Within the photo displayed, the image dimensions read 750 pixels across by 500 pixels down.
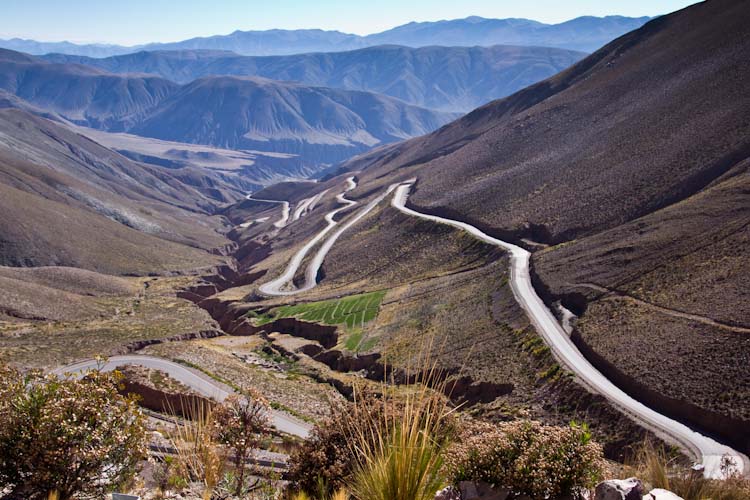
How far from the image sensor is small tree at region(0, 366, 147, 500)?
354 inches

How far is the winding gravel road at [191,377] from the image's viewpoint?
27656 mm

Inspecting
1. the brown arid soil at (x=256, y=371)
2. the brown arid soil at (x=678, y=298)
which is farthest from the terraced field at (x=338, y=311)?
the brown arid soil at (x=678, y=298)

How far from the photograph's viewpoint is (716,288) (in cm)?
2947

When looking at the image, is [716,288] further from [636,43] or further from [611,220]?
[636,43]

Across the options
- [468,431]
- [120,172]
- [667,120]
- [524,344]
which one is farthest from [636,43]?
[120,172]

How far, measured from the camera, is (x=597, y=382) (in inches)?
1038

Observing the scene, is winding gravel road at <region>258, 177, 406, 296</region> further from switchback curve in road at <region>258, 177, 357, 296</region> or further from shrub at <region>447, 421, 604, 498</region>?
shrub at <region>447, 421, 604, 498</region>

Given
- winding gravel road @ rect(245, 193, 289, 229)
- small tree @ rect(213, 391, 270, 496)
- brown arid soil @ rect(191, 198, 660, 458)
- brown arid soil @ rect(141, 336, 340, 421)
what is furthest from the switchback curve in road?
small tree @ rect(213, 391, 270, 496)

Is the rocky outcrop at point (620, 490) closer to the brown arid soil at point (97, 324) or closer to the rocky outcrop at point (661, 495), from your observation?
Answer: the rocky outcrop at point (661, 495)

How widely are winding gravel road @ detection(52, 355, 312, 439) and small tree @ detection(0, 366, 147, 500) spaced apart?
16450 millimetres

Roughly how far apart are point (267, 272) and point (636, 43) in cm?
6414

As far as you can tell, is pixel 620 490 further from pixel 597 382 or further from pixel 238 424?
pixel 597 382

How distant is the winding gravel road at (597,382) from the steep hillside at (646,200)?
58 cm

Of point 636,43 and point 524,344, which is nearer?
point 524,344
